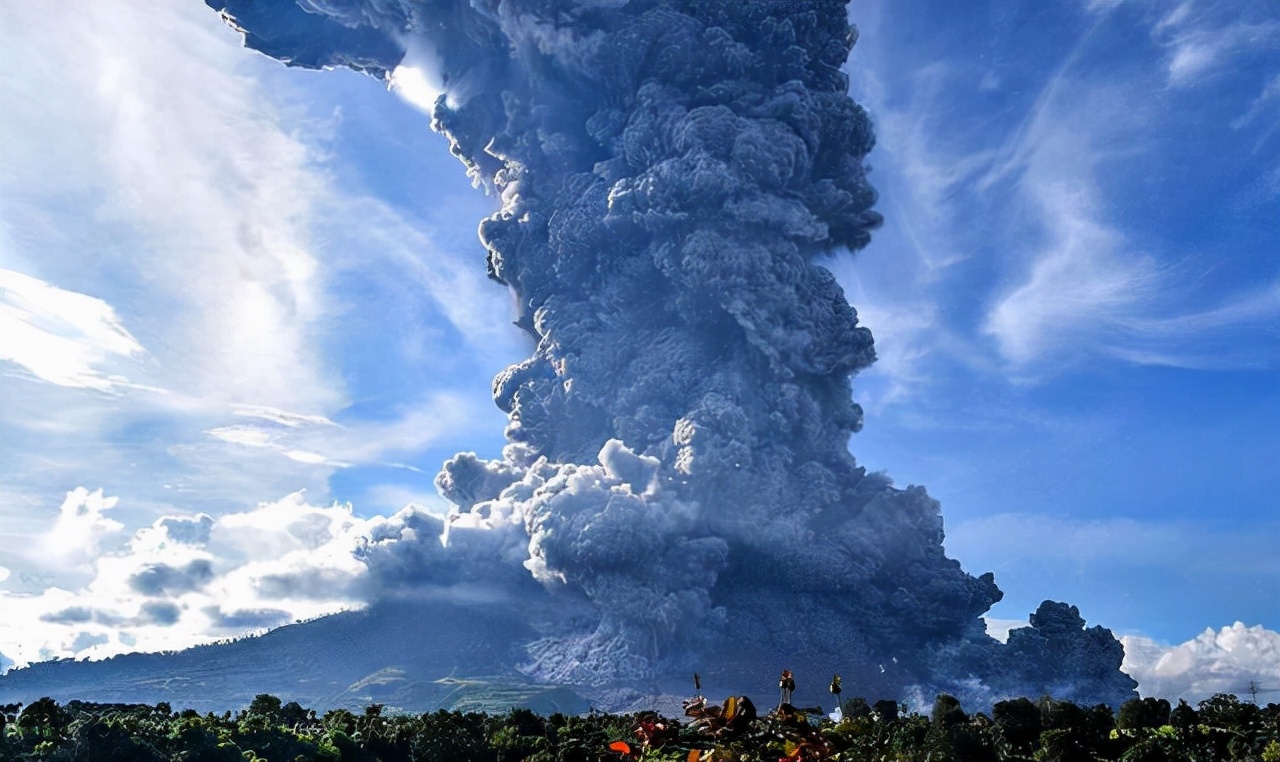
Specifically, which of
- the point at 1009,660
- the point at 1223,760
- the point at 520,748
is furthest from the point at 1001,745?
the point at 1009,660

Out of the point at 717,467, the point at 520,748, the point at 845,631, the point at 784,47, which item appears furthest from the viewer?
the point at 845,631

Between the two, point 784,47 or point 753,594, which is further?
point 753,594

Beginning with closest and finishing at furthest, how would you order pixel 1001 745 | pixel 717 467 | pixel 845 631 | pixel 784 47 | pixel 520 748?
pixel 1001 745, pixel 520 748, pixel 717 467, pixel 784 47, pixel 845 631

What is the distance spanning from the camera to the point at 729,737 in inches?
531

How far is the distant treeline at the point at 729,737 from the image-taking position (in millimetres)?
13984

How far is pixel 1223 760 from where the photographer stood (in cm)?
2978

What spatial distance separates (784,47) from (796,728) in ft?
560

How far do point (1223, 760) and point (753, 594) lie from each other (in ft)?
533

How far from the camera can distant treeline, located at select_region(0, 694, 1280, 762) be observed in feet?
45.9

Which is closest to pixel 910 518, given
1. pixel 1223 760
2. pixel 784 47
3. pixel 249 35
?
pixel 784 47

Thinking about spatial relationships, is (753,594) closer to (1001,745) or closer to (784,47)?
(784,47)

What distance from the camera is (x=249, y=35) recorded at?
178 meters

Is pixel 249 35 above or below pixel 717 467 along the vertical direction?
above

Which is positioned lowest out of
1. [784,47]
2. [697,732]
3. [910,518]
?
[697,732]
